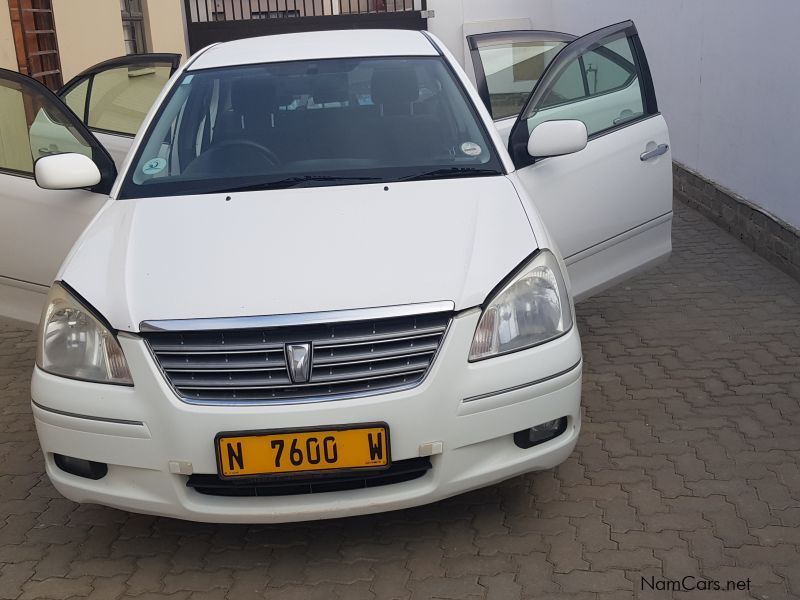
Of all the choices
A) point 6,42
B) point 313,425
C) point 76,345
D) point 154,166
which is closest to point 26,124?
point 154,166

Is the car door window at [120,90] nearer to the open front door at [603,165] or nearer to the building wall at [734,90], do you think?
the open front door at [603,165]

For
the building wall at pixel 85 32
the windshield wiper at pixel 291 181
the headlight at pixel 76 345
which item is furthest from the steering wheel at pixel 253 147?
the building wall at pixel 85 32

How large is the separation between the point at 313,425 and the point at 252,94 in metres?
1.91

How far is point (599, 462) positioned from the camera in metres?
4.07

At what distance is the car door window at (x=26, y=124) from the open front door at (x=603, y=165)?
2.10m

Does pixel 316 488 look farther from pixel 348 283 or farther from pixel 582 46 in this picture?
pixel 582 46

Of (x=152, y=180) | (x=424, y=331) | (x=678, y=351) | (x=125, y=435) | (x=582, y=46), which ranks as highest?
(x=582, y=46)

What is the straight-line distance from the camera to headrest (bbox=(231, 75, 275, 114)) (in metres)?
4.38

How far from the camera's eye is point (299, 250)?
3.41m

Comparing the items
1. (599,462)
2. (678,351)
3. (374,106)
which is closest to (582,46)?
(374,106)

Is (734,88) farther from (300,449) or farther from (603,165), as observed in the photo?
(300,449)

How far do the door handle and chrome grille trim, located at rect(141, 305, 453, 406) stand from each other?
2.39 meters

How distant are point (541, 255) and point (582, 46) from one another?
6.15 feet

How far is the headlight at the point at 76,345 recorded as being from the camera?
3195mm
